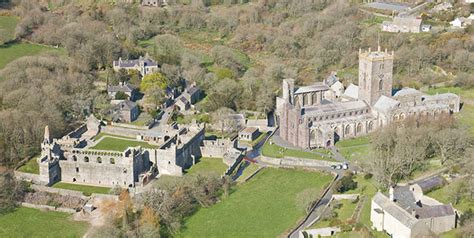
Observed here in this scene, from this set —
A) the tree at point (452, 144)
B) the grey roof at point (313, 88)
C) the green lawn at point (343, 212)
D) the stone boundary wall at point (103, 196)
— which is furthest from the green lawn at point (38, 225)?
the grey roof at point (313, 88)

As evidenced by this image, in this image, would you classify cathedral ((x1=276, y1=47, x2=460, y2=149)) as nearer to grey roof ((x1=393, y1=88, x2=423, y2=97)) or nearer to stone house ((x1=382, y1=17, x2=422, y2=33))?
grey roof ((x1=393, y1=88, x2=423, y2=97))

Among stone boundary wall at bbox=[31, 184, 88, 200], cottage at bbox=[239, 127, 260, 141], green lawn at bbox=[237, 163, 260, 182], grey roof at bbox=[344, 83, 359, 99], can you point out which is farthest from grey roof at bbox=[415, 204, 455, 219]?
grey roof at bbox=[344, 83, 359, 99]

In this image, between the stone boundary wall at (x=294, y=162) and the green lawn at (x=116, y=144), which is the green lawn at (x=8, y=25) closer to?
the green lawn at (x=116, y=144)

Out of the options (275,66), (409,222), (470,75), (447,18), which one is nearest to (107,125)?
(275,66)

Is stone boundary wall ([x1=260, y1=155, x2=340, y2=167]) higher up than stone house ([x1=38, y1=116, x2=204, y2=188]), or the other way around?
stone house ([x1=38, y1=116, x2=204, y2=188])

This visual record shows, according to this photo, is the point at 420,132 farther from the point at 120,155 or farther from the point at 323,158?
the point at 120,155

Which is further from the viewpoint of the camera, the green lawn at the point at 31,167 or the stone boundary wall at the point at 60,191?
the green lawn at the point at 31,167

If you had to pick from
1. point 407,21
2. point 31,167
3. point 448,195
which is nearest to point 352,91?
point 448,195
